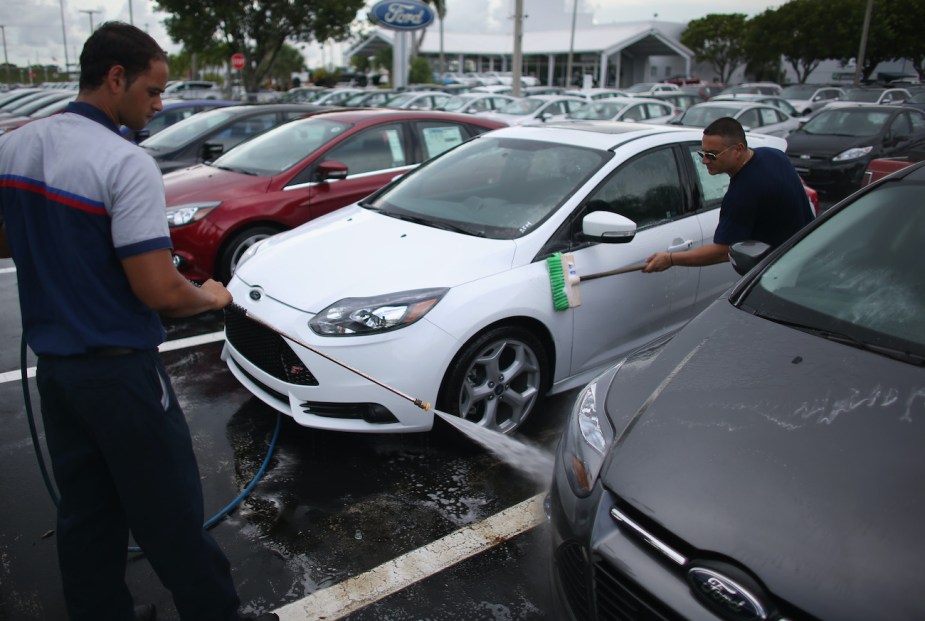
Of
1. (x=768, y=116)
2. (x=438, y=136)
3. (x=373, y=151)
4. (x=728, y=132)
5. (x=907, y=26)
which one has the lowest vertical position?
(x=373, y=151)

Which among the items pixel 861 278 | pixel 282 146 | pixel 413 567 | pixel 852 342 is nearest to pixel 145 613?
pixel 413 567

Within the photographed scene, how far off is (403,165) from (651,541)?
5393 mm

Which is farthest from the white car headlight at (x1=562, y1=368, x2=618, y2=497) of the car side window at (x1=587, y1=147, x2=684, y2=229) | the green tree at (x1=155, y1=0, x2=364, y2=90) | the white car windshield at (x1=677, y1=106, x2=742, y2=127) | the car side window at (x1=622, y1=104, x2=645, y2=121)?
the green tree at (x1=155, y1=0, x2=364, y2=90)

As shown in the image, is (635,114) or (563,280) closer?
(563,280)

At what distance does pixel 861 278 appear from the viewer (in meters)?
2.63

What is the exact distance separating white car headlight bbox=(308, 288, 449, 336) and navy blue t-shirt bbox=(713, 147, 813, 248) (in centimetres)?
175

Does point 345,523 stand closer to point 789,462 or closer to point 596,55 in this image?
point 789,462

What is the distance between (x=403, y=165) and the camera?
6691 mm

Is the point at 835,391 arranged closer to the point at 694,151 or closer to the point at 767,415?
the point at 767,415

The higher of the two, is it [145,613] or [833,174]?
Answer: [833,174]

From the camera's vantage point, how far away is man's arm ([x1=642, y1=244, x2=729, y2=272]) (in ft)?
12.8

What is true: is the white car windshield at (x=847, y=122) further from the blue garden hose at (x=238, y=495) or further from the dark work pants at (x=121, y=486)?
the dark work pants at (x=121, y=486)

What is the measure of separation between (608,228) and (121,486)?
2567mm

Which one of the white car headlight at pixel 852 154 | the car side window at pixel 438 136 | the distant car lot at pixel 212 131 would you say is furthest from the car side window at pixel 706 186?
the white car headlight at pixel 852 154
